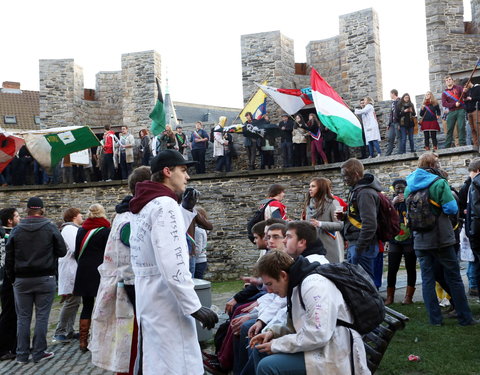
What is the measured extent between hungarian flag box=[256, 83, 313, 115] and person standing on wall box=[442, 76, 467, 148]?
3591mm

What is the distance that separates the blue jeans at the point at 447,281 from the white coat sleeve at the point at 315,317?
2.68 m

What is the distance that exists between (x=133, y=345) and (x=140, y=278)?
789mm

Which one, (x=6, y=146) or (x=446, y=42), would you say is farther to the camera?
(x=446, y=42)

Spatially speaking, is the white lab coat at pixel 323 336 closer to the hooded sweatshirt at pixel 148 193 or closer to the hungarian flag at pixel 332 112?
the hooded sweatshirt at pixel 148 193

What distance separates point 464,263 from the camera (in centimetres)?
1037

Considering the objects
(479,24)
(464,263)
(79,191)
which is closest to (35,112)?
(79,191)

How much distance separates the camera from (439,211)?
5617 millimetres

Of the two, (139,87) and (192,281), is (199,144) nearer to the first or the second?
(139,87)

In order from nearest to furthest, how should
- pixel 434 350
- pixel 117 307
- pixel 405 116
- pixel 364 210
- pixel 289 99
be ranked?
pixel 117 307 → pixel 434 350 → pixel 364 210 → pixel 405 116 → pixel 289 99

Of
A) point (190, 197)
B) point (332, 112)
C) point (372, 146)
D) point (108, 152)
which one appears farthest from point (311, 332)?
point (108, 152)

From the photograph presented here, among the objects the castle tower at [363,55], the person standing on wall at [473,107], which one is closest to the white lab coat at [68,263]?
the person standing on wall at [473,107]

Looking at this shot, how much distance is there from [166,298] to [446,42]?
1599 cm

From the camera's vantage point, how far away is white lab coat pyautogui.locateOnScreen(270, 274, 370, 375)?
3.15 m

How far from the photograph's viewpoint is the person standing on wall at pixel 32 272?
6305 mm
